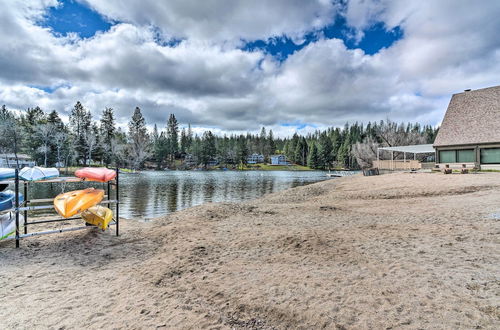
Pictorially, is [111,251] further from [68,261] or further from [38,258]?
[38,258]

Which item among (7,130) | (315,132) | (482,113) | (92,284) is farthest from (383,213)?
(315,132)

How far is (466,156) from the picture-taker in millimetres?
27047

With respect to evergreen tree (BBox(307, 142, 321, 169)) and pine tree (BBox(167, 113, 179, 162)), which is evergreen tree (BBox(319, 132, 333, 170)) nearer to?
evergreen tree (BBox(307, 142, 321, 169))

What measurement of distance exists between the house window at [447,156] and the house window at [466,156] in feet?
1.52

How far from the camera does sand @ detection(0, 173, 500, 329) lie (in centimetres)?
349

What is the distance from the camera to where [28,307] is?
13.3ft

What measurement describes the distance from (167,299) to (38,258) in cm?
452

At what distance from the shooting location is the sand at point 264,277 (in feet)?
11.4

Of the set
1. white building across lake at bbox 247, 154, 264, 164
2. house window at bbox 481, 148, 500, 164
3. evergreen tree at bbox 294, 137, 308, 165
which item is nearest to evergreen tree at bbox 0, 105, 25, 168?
house window at bbox 481, 148, 500, 164

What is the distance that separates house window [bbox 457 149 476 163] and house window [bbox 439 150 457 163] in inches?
18.2

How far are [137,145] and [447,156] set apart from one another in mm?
78062

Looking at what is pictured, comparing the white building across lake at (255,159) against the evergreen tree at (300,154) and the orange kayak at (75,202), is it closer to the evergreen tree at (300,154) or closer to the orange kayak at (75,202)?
the evergreen tree at (300,154)

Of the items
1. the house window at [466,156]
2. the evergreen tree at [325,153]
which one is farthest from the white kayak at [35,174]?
the evergreen tree at [325,153]

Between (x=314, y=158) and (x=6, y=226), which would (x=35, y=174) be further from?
(x=314, y=158)
